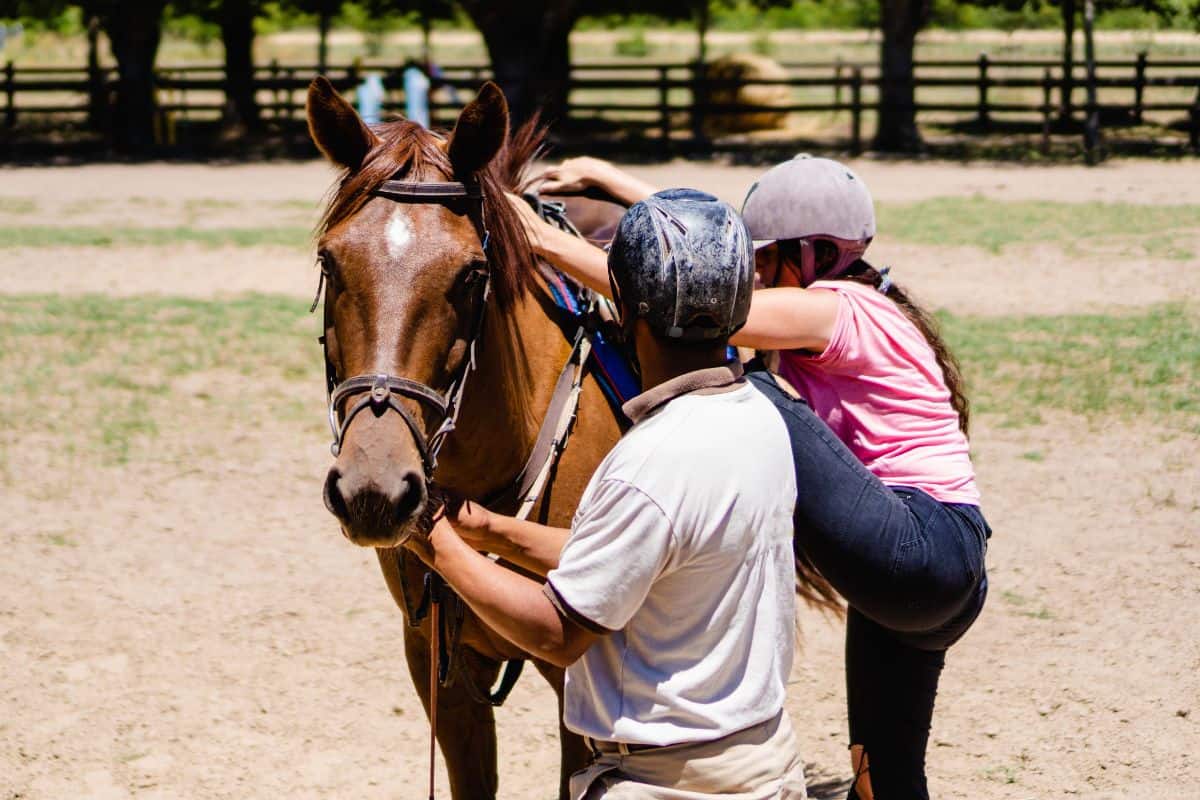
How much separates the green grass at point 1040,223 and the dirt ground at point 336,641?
5.88m

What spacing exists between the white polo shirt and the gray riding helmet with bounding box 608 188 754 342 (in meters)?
0.10

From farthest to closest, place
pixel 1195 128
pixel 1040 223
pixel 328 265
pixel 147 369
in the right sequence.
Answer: pixel 1195 128 → pixel 1040 223 → pixel 147 369 → pixel 328 265

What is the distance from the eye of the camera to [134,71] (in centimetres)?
2461

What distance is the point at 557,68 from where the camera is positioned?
26.5 m

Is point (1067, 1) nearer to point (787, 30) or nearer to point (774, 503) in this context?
point (774, 503)

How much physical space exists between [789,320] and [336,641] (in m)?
3.02

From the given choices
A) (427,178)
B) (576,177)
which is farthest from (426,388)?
(576,177)

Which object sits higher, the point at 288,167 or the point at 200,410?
the point at 288,167

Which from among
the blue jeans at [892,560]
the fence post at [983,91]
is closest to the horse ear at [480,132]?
the blue jeans at [892,560]

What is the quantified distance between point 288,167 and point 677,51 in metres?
34.3

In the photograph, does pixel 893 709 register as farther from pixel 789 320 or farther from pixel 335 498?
pixel 335 498

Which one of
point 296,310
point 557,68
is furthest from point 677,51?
point 296,310

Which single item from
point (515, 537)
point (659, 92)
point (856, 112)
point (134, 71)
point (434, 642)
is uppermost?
point (134, 71)

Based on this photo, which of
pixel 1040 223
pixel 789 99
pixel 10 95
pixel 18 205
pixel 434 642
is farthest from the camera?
pixel 789 99
